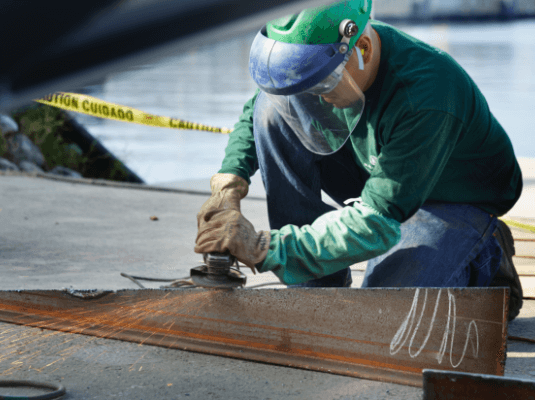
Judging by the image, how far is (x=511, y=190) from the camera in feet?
7.42

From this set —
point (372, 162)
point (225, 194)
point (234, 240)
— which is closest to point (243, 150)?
point (225, 194)

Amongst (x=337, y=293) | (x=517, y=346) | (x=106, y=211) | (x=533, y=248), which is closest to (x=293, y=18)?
(x=337, y=293)

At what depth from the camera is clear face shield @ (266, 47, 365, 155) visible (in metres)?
1.90

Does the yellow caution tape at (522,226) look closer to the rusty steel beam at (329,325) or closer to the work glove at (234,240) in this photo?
the rusty steel beam at (329,325)

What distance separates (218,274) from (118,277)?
0.95m

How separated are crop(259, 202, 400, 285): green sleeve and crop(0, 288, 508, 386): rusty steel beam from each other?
107 millimetres

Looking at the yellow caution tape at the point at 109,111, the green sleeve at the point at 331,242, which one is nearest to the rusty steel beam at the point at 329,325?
the green sleeve at the point at 331,242

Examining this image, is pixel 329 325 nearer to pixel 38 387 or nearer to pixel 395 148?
pixel 395 148

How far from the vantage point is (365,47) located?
1961mm

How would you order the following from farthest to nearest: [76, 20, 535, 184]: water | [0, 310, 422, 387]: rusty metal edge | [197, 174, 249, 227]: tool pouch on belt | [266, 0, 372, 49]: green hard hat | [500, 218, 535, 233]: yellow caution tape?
[76, 20, 535, 184]: water → [500, 218, 535, 233]: yellow caution tape → [197, 174, 249, 227]: tool pouch on belt → [0, 310, 422, 387]: rusty metal edge → [266, 0, 372, 49]: green hard hat

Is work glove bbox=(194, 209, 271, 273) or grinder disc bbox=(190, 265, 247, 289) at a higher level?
work glove bbox=(194, 209, 271, 273)

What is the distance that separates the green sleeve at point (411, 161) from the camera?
1884 millimetres

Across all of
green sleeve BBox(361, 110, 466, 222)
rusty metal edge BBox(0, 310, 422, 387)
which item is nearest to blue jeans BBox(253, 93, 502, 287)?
green sleeve BBox(361, 110, 466, 222)

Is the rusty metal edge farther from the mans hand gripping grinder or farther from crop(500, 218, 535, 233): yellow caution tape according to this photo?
crop(500, 218, 535, 233): yellow caution tape
